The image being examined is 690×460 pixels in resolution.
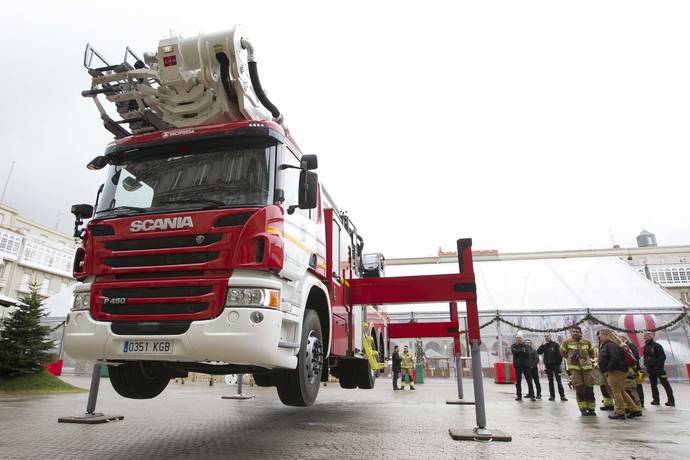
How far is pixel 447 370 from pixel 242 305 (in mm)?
18908

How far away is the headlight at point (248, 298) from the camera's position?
3553 mm

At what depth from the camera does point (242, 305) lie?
354 cm

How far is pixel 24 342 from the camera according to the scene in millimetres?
11820

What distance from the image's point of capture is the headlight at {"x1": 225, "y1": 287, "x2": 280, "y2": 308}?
11.7 ft

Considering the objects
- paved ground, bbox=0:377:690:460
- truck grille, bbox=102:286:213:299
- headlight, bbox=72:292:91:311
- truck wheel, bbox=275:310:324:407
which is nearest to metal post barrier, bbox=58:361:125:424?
paved ground, bbox=0:377:690:460

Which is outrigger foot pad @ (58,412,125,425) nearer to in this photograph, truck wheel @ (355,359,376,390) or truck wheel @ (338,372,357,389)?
truck wheel @ (338,372,357,389)

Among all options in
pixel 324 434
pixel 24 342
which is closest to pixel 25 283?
pixel 24 342

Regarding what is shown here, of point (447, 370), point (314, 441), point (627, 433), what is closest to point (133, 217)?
point (314, 441)

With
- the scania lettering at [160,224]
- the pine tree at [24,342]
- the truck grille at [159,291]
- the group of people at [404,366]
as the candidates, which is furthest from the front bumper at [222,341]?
the group of people at [404,366]

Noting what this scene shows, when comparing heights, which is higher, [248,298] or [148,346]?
[248,298]

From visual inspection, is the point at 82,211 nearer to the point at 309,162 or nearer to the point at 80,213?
the point at 80,213

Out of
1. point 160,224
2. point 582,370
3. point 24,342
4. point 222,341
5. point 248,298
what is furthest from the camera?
point 24,342

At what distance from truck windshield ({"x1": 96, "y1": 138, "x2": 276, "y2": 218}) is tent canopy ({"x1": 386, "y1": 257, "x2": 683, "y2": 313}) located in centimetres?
1693

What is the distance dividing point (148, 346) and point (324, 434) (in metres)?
2.55
